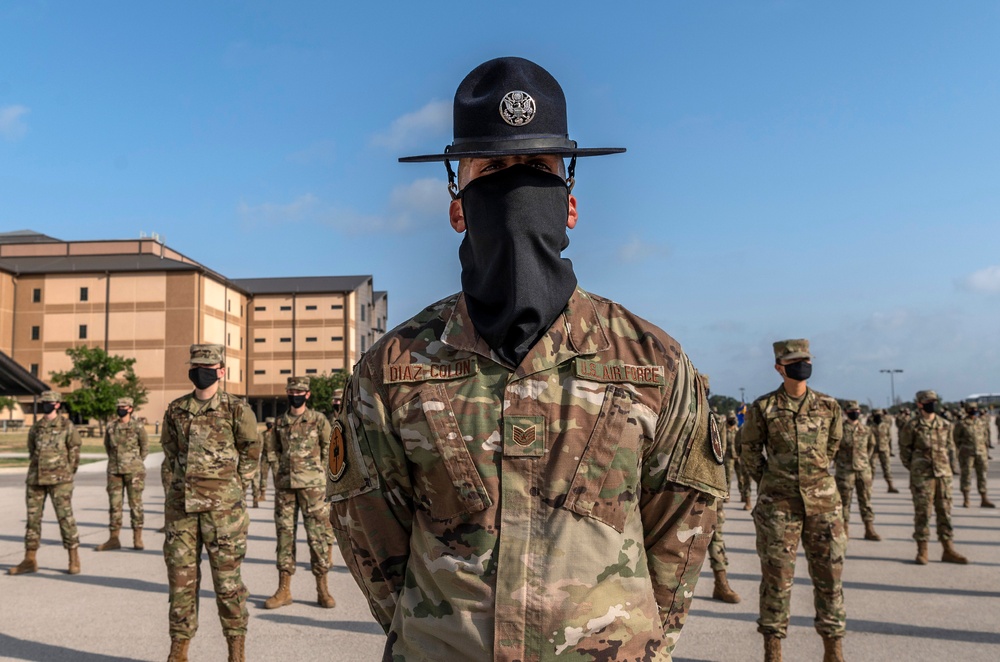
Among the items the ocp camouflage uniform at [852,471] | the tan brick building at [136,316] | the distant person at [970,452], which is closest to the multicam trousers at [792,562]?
the ocp camouflage uniform at [852,471]

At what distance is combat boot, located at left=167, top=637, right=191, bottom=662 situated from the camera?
5.82 meters

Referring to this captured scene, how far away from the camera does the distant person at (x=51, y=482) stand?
970 centimetres

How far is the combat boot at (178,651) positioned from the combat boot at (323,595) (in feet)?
6.80

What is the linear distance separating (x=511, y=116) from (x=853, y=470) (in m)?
11.6

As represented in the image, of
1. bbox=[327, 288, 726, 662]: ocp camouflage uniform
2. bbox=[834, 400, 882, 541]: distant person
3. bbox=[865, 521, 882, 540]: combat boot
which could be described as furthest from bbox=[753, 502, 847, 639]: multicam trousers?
bbox=[865, 521, 882, 540]: combat boot

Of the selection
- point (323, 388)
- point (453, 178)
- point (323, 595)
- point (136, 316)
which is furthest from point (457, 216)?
point (136, 316)

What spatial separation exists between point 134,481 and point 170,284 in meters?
57.6

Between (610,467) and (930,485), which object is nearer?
(610,467)

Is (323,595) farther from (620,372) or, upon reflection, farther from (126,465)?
(620,372)

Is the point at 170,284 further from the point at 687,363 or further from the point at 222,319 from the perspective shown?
the point at 687,363

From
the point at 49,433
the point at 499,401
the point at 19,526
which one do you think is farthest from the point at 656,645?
the point at 19,526

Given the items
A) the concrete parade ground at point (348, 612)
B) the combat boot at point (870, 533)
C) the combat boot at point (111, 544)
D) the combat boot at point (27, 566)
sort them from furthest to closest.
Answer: the combat boot at point (870, 533)
the combat boot at point (111, 544)
the combat boot at point (27, 566)
the concrete parade ground at point (348, 612)

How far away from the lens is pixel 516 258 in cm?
195

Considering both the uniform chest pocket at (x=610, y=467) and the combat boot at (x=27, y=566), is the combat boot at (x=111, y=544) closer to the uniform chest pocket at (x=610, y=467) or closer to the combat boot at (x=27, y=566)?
the combat boot at (x=27, y=566)
